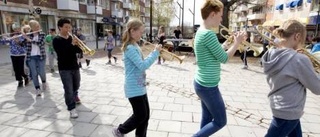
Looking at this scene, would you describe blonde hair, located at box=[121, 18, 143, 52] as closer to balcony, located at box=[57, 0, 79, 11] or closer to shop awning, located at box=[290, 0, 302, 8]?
balcony, located at box=[57, 0, 79, 11]

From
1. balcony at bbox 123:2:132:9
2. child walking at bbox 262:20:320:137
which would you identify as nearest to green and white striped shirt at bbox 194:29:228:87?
child walking at bbox 262:20:320:137

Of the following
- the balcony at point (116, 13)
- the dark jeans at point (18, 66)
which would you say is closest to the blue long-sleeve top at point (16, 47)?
the dark jeans at point (18, 66)

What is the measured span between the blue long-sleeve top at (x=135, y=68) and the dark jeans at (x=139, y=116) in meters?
0.08

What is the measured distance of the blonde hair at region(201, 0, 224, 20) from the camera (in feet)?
8.15

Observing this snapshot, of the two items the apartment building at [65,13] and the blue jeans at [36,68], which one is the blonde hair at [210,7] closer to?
the blue jeans at [36,68]

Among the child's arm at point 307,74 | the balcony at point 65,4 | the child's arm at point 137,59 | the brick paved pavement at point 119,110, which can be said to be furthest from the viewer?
the balcony at point 65,4

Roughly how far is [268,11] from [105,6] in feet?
102

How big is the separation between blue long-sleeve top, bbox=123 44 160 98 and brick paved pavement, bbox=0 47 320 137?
1.05 meters

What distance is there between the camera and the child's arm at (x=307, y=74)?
2.09 metres

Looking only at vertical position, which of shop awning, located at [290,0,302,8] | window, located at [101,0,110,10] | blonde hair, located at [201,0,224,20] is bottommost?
blonde hair, located at [201,0,224,20]

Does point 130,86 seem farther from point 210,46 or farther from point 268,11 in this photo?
point 268,11

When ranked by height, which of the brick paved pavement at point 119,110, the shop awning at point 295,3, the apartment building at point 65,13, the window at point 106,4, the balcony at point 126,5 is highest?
the balcony at point 126,5

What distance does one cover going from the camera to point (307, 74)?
209cm

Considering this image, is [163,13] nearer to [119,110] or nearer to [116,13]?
[116,13]
